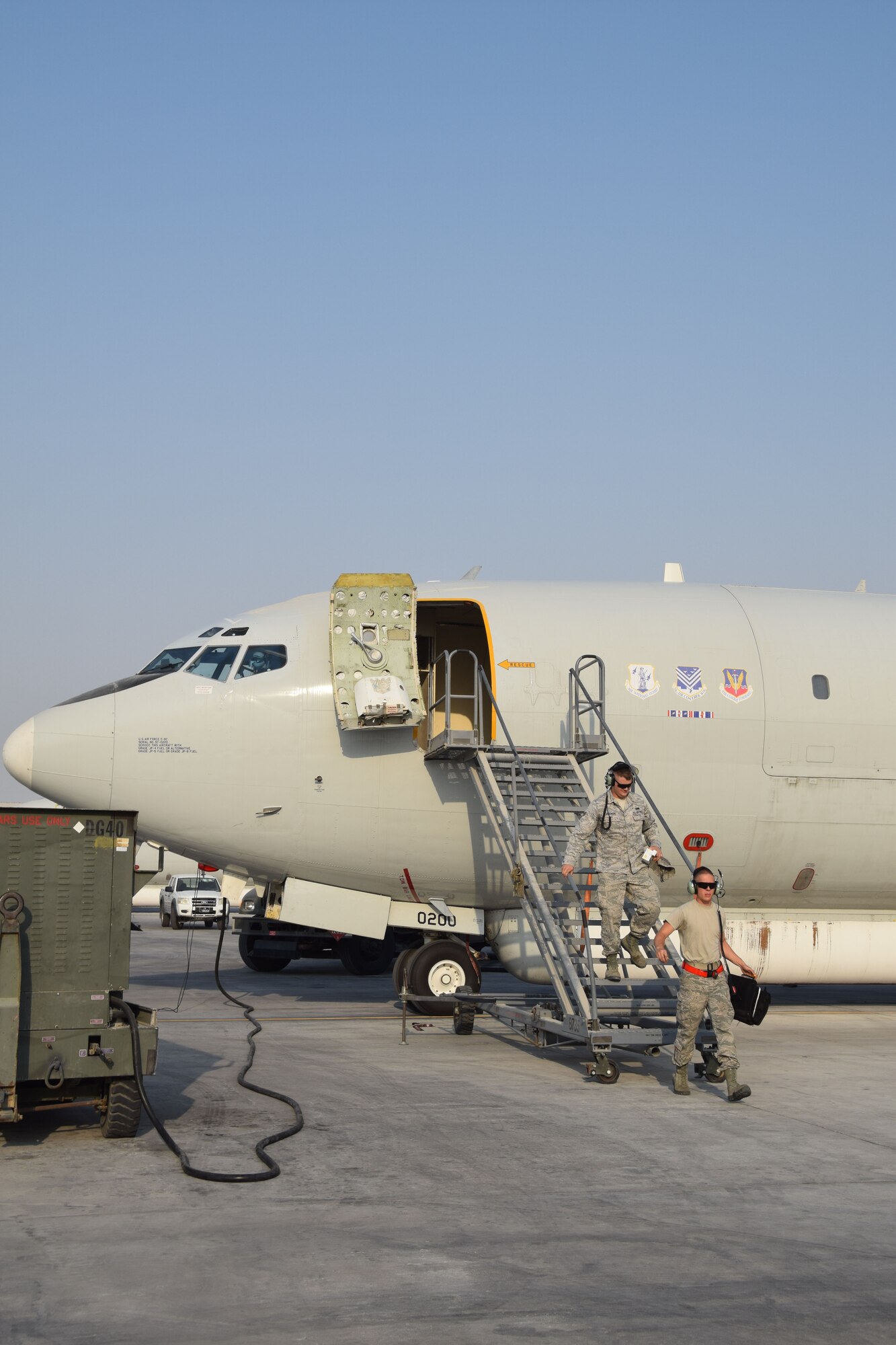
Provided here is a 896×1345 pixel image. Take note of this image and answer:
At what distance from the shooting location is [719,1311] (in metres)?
5.57

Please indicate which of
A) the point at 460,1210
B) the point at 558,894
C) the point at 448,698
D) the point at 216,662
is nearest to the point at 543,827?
the point at 558,894

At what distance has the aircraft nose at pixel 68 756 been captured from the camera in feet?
48.3

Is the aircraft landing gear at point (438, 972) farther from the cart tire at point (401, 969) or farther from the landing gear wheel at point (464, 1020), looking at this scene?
the landing gear wheel at point (464, 1020)

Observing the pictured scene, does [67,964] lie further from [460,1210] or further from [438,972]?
[438,972]

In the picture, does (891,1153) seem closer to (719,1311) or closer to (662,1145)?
(662,1145)

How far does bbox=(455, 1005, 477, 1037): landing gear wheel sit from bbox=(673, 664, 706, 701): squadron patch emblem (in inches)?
180

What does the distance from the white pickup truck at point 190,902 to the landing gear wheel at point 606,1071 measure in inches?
1244

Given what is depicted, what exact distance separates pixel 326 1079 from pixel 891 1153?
4.75m

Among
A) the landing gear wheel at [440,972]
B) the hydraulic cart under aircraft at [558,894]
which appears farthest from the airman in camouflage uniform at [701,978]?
the landing gear wheel at [440,972]

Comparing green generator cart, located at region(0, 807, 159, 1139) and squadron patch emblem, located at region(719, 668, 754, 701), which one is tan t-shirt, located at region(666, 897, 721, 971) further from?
squadron patch emblem, located at region(719, 668, 754, 701)

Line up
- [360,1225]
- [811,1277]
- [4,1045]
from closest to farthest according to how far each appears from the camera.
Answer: [811,1277], [360,1225], [4,1045]

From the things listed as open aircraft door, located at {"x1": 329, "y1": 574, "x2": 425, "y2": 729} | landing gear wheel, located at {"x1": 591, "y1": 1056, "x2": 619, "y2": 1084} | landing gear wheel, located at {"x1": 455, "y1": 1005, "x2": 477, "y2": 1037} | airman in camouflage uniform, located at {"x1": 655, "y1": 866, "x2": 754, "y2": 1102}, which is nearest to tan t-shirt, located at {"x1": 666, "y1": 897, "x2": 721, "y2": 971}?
airman in camouflage uniform, located at {"x1": 655, "y1": 866, "x2": 754, "y2": 1102}

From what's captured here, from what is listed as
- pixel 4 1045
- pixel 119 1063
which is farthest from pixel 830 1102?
pixel 4 1045

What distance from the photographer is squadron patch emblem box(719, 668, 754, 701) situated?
15.8 metres
